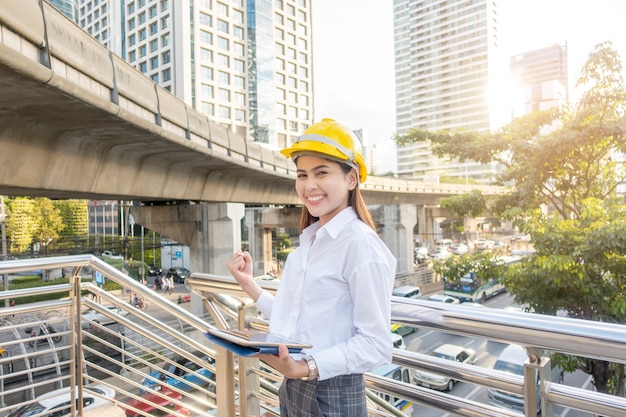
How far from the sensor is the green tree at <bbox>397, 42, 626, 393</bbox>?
20.0 feet

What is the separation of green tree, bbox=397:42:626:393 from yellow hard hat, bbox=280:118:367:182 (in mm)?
5599

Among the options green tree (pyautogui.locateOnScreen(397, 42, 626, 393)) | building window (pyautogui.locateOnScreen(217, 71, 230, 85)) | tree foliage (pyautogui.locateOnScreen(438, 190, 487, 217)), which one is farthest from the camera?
building window (pyautogui.locateOnScreen(217, 71, 230, 85))

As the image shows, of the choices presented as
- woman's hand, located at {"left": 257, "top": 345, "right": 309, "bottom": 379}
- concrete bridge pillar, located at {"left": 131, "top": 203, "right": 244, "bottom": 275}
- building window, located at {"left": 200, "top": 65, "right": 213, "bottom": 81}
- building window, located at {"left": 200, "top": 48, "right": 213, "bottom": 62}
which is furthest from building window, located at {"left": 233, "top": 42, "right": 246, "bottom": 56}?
woman's hand, located at {"left": 257, "top": 345, "right": 309, "bottom": 379}

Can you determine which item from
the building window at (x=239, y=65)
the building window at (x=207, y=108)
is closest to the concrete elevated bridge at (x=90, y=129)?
the building window at (x=207, y=108)

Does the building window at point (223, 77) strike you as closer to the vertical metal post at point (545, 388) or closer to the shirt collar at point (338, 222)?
the shirt collar at point (338, 222)

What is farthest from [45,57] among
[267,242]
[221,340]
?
[267,242]

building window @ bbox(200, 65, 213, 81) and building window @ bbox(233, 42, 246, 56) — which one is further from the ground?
building window @ bbox(233, 42, 246, 56)

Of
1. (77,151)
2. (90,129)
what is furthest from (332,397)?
(77,151)

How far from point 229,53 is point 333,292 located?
160 feet

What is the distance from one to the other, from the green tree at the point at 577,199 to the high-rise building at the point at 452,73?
87.0 meters

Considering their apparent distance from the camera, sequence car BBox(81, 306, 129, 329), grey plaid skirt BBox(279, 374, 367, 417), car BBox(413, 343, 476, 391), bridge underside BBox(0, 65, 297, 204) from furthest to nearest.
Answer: car BBox(413, 343, 476, 391) < bridge underside BBox(0, 65, 297, 204) < car BBox(81, 306, 129, 329) < grey plaid skirt BBox(279, 374, 367, 417)

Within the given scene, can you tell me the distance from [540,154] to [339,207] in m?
7.21

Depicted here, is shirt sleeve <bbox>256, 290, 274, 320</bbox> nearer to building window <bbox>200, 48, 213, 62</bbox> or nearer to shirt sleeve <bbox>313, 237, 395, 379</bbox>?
shirt sleeve <bbox>313, 237, 395, 379</bbox>

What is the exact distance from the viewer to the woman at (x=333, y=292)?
1.26 m
